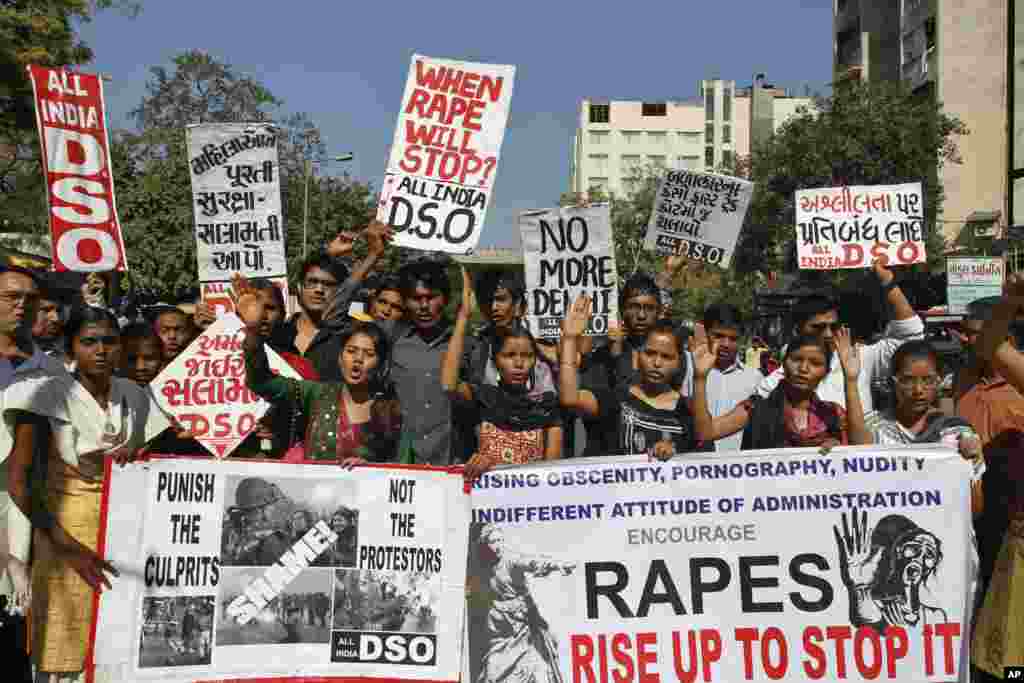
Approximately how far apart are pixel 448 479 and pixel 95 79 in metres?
4.53

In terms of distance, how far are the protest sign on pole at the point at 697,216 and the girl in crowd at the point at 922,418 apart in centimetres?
481

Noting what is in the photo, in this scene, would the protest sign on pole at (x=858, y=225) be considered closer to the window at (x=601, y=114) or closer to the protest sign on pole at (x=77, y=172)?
the protest sign on pole at (x=77, y=172)

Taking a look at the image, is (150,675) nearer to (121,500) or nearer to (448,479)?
(121,500)

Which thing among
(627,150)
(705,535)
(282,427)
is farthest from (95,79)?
(627,150)

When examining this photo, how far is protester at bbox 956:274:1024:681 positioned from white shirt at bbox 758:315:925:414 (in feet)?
3.01

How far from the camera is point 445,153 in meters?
8.15

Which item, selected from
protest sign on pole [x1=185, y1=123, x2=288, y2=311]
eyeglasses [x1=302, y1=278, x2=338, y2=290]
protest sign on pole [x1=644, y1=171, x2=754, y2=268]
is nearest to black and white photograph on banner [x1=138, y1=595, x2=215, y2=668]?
eyeglasses [x1=302, y1=278, x2=338, y2=290]

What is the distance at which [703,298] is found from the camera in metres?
53.8

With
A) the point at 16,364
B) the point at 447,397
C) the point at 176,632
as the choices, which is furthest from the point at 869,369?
the point at 16,364

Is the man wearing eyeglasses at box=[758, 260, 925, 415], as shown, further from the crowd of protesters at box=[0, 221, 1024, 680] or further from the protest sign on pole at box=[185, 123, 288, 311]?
the protest sign on pole at box=[185, 123, 288, 311]

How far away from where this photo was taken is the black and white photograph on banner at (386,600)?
5426 millimetres

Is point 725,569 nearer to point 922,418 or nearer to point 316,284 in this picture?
point 922,418

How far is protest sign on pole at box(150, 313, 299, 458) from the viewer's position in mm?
6066

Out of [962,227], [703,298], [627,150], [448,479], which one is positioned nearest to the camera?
[448,479]
